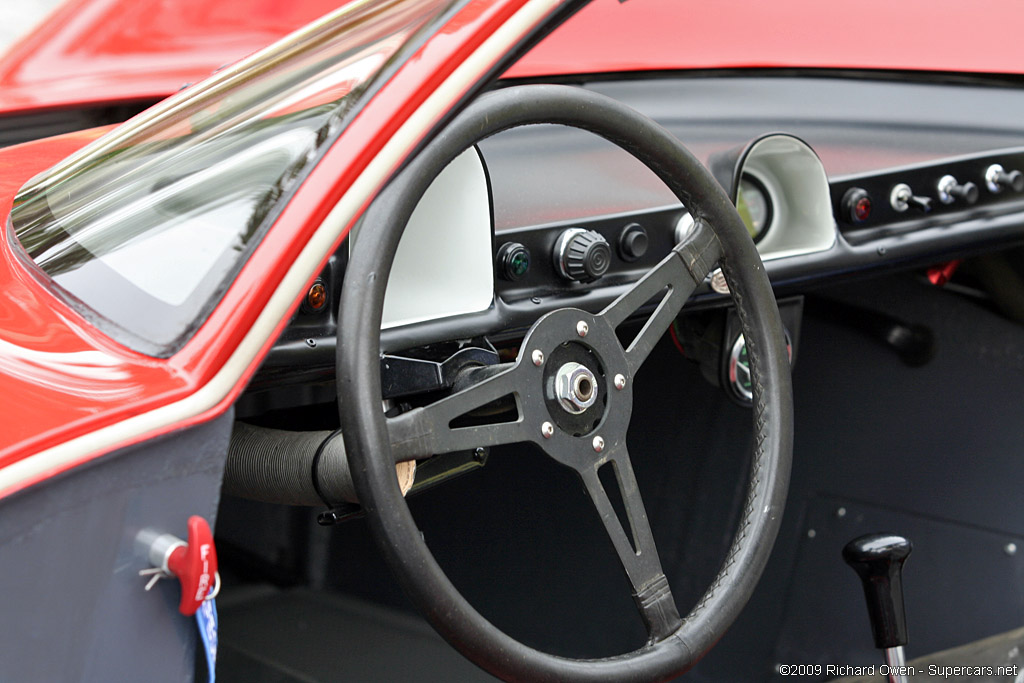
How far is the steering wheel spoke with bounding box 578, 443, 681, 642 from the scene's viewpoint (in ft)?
3.42

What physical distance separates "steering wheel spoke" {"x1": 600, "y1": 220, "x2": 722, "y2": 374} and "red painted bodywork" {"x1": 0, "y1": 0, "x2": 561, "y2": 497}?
31 cm

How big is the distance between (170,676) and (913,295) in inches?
69.4

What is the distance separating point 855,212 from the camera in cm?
160

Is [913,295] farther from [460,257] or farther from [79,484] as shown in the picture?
[79,484]

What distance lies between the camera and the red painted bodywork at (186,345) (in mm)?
783

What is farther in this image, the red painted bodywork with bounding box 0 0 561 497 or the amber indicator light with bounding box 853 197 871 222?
the amber indicator light with bounding box 853 197 871 222

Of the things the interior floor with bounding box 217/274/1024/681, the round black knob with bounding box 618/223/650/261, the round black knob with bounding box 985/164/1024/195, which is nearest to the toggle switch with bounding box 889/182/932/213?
the round black knob with bounding box 985/164/1024/195

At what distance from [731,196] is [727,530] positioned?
91 cm

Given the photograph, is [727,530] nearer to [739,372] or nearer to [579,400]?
[739,372]

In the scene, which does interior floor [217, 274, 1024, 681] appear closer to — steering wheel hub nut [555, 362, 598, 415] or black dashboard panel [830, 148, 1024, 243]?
black dashboard panel [830, 148, 1024, 243]

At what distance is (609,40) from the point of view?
167cm

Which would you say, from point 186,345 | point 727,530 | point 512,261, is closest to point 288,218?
point 186,345

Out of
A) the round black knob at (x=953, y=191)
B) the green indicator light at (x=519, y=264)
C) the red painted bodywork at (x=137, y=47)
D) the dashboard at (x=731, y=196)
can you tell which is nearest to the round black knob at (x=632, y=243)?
the dashboard at (x=731, y=196)

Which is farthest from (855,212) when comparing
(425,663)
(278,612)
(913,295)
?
(278,612)
